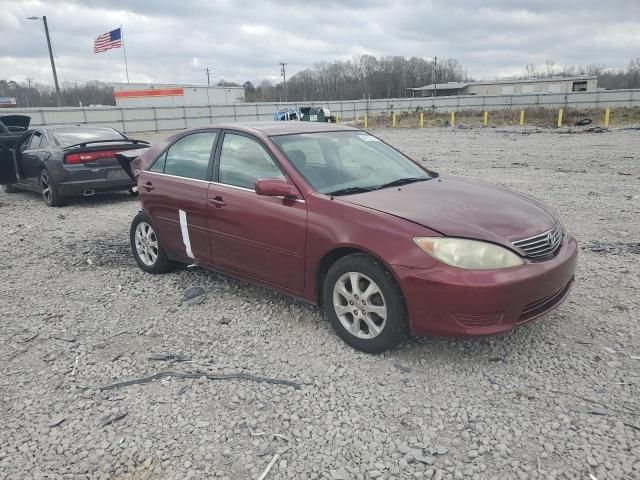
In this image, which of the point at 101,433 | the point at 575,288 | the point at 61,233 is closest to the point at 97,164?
the point at 61,233

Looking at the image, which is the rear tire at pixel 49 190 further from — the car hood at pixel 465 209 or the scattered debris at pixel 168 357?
the car hood at pixel 465 209

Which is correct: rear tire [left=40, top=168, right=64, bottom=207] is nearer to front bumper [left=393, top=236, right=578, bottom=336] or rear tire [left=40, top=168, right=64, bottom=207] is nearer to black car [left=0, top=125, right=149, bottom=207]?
black car [left=0, top=125, right=149, bottom=207]

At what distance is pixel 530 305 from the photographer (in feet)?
10.4

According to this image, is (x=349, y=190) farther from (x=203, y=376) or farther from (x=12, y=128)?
(x=12, y=128)

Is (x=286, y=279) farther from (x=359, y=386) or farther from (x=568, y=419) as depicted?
(x=568, y=419)

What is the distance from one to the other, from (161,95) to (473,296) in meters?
53.2

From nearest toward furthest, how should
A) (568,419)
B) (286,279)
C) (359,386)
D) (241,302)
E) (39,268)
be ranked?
(568,419), (359,386), (286,279), (241,302), (39,268)

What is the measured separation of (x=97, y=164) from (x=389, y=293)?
745cm

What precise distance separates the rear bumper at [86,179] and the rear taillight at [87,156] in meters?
0.11

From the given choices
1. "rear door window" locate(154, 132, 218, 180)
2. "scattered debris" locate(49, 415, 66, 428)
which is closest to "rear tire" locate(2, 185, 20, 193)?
"rear door window" locate(154, 132, 218, 180)

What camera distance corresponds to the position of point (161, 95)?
5097 cm

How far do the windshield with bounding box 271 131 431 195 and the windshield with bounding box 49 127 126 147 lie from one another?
634cm

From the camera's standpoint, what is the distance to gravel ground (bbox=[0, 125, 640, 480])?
252 centimetres

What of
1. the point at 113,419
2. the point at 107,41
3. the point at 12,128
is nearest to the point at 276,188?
the point at 113,419
